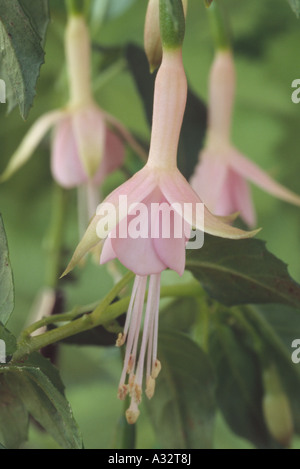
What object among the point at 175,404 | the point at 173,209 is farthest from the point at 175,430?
the point at 173,209

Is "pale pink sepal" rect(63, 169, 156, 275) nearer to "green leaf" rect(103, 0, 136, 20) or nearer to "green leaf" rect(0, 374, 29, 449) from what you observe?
"green leaf" rect(0, 374, 29, 449)

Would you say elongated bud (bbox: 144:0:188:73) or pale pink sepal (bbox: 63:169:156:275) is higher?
elongated bud (bbox: 144:0:188:73)

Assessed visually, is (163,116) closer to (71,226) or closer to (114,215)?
(114,215)

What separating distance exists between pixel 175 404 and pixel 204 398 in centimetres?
2

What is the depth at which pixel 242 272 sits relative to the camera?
30cm

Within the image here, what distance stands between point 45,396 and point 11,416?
0.03 meters

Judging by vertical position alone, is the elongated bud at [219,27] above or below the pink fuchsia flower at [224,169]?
above

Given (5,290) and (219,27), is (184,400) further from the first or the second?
(219,27)

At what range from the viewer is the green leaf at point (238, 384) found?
42 cm

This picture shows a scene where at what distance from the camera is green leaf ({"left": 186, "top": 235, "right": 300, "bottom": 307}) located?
0.96 feet

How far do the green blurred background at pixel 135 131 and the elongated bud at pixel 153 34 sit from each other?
35cm

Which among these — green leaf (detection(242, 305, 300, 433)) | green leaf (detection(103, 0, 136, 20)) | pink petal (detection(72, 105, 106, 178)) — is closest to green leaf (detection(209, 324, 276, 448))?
green leaf (detection(242, 305, 300, 433))

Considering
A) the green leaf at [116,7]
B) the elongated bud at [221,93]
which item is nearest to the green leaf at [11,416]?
the elongated bud at [221,93]

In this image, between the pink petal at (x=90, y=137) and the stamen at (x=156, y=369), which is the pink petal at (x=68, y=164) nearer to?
the pink petal at (x=90, y=137)
